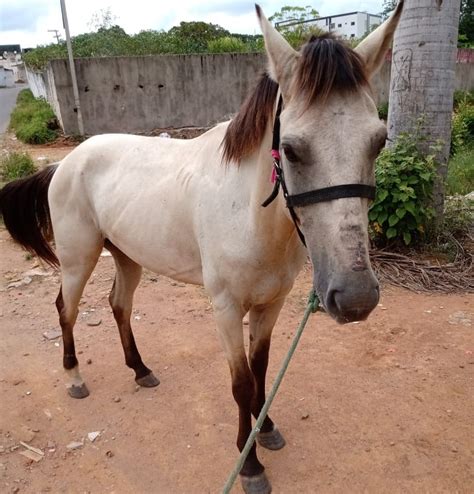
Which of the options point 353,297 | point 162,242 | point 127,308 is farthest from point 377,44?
point 127,308

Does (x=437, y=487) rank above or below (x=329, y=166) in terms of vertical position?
below

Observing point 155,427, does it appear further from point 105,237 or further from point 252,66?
point 252,66

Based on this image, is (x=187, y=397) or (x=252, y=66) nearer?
(x=187, y=397)

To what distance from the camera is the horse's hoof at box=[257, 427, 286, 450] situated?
2.47 meters

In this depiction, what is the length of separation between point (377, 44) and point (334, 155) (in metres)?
0.49

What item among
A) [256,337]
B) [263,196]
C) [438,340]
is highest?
[263,196]

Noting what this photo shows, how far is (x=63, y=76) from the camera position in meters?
11.8

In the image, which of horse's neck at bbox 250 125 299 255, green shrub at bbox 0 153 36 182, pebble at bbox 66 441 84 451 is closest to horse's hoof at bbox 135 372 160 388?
pebble at bbox 66 441 84 451

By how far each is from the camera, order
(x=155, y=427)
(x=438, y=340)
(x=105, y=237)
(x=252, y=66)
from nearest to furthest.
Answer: (x=155, y=427) < (x=105, y=237) < (x=438, y=340) < (x=252, y=66)

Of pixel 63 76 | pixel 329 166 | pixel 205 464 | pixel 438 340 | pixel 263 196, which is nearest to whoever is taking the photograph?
pixel 329 166

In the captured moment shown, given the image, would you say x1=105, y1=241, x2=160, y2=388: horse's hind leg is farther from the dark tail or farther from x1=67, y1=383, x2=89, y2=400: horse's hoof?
the dark tail

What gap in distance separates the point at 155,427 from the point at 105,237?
3.89ft

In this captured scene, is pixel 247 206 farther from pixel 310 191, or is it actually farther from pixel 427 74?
pixel 427 74

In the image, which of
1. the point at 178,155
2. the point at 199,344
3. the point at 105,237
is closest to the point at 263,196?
the point at 178,155
